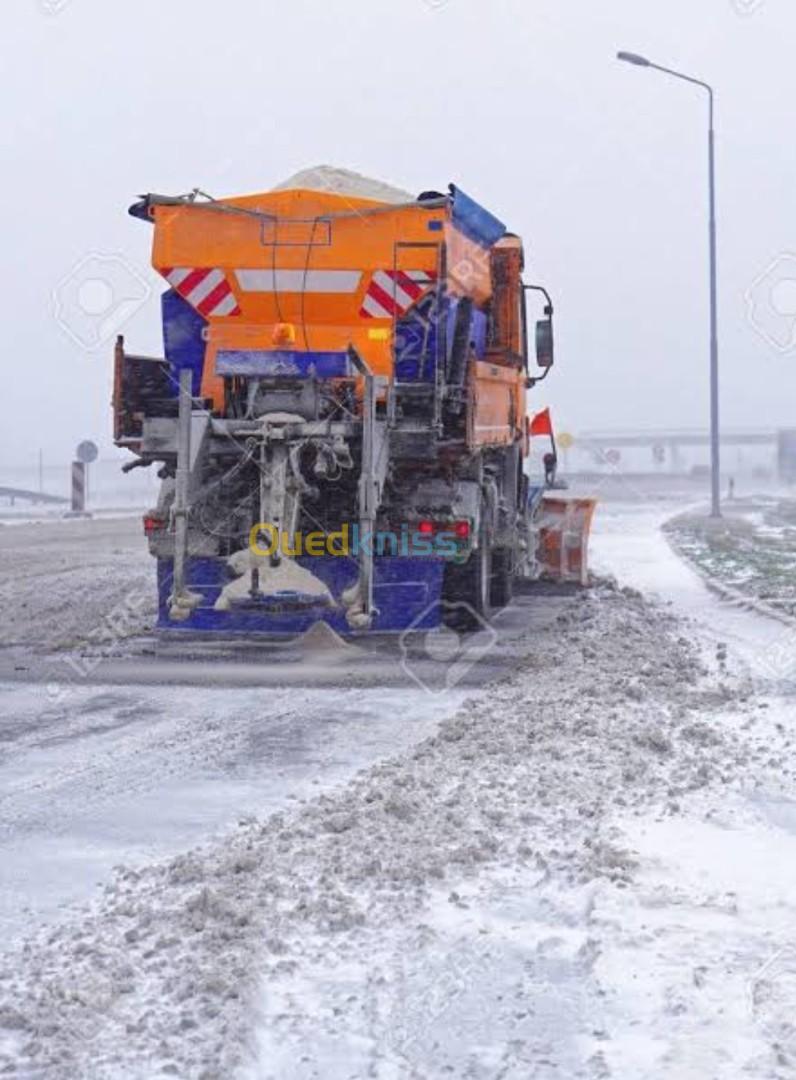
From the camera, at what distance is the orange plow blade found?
53.1 feet

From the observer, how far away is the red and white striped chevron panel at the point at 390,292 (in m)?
10.8

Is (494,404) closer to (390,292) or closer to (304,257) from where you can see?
(390,292)

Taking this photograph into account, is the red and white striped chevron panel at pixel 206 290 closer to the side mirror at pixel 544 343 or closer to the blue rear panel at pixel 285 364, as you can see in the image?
the blue rear panel at pixel 285 364

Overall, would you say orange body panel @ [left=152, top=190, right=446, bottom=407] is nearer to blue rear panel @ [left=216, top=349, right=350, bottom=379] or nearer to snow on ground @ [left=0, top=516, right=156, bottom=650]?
blue rear panel @ [left=216, top=349, right=350, bottom=379]

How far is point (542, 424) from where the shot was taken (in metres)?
16.2

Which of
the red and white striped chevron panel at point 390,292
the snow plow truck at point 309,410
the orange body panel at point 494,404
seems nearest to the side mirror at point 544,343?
the orange body panel at point 494,404

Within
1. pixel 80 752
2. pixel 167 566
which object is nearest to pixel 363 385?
pixel 167 566

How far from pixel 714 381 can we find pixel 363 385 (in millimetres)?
25308

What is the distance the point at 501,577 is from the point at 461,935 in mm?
10181

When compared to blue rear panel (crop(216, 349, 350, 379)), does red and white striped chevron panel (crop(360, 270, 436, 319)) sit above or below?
above
